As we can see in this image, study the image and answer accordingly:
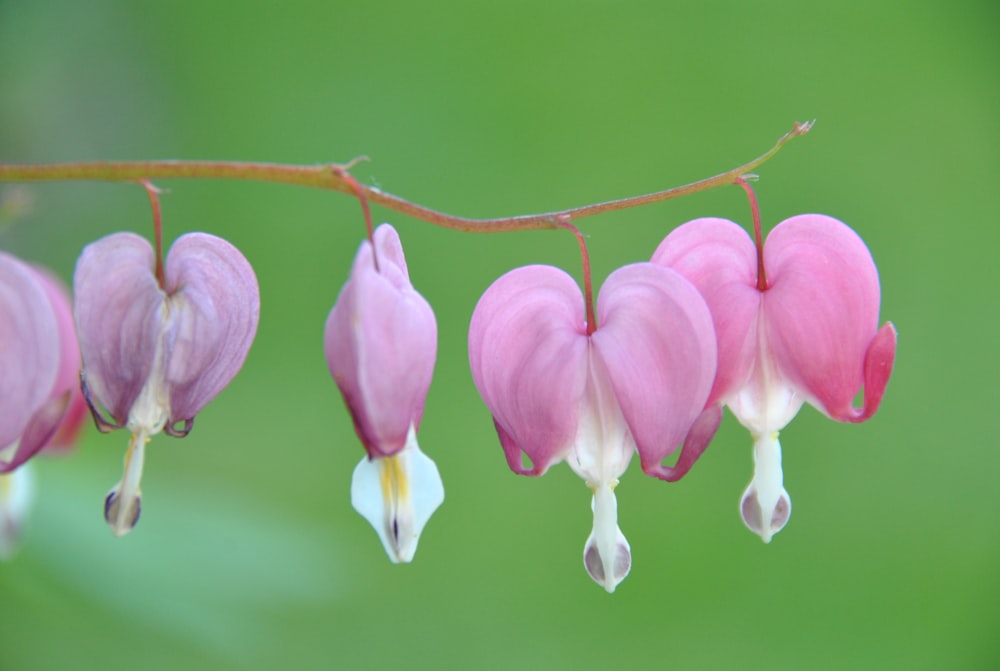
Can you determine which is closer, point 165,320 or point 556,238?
point 165,320

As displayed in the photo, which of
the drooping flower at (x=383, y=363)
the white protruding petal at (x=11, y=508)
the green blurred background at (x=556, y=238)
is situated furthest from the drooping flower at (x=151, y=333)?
the green blurred background at (x=556, y=238)

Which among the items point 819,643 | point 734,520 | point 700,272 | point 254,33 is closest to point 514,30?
point 254,33

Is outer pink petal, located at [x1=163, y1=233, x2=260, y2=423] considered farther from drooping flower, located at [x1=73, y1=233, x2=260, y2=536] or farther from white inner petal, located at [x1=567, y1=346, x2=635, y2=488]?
white inner petal, located at [x1=567, y1=346, x2=635, y2=488]

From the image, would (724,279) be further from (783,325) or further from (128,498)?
(128,498)

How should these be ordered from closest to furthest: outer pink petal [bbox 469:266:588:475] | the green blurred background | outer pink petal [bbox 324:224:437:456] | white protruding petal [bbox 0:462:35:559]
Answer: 1. outer pink petal [bbox 324:224:437:456]
2. outer pink petal [bbox 469:266:588:475]
3. white protruding petal [bbox 0:462:35:559]
4. the green blurred background

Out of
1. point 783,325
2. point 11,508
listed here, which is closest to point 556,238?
point 11,508

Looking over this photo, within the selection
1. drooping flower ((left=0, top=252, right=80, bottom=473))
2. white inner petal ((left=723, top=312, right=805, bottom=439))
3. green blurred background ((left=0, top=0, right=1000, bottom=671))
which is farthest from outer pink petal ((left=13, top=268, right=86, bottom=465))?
green blurred background ((left=0, top=0, right=1000, bottom=671))
